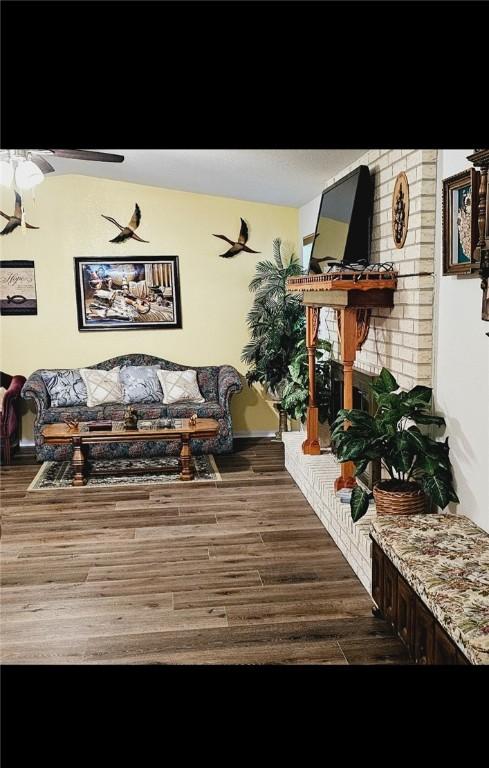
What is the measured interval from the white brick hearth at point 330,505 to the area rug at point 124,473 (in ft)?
2.37

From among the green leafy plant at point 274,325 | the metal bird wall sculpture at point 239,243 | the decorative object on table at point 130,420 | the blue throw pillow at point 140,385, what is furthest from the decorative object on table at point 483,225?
the metal bird wall sculpture at point 239,243

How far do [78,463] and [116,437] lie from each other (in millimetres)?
390

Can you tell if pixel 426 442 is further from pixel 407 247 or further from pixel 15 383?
pixel 15 383

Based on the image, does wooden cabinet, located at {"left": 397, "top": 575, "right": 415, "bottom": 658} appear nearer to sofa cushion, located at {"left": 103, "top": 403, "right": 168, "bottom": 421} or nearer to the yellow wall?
sofa cushion, located at {"left": 103, "top": 403, "right": 168, "bottom": 421}

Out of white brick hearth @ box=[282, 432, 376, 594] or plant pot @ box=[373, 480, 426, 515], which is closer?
plant pot @ box=[373, 480, 426, 515]

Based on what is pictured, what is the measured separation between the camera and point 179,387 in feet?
23.4

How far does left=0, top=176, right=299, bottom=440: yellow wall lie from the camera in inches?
286

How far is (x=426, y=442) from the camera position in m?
3.46

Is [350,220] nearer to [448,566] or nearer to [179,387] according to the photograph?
[448,566]

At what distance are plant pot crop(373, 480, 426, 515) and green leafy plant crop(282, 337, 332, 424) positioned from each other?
7.51 ft

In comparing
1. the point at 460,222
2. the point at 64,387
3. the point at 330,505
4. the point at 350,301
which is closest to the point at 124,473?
the point at 64,387

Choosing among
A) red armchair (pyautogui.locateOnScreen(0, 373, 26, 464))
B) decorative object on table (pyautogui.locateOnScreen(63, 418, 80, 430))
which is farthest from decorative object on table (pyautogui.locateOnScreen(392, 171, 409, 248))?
red armchair (pyautogui.locateOnScreen(0, 373, 26, 464))
